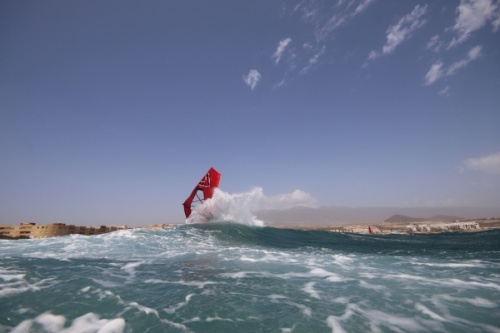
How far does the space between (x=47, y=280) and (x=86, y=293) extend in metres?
1.90

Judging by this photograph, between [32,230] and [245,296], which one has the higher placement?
[32,230]

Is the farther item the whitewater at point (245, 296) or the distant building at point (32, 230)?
the distant building at point (32, 230)

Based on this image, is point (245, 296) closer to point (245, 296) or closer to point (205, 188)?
point (245, 296)

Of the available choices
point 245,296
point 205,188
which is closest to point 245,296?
point 245,296

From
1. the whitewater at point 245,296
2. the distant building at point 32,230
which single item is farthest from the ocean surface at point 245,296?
the distant building at point 32,230

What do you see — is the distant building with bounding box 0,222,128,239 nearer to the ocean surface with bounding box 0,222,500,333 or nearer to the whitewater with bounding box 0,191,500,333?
the whitewater with bounding box 0,191,500,333

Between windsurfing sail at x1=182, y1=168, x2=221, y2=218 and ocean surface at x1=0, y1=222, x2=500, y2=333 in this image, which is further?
windsurfing sail at x1=182, y1=168, x2=221, y2=218

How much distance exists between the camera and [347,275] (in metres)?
7.12

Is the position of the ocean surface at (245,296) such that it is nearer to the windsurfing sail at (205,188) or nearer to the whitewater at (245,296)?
the whitewater at (245,296)

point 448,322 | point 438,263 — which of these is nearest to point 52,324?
point 448,322

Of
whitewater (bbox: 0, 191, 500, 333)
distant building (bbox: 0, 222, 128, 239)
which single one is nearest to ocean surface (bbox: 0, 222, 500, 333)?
whitewater (bbox: 0, 191, 500, 333)

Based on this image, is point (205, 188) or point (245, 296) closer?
point (245, 296)

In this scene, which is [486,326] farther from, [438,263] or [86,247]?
[86,247]

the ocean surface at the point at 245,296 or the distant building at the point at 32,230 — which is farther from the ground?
the distant building at the point at 32,230
